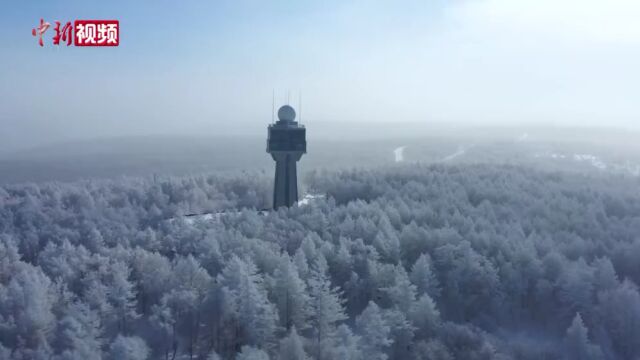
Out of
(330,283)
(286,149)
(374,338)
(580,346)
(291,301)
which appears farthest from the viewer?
(286,149)

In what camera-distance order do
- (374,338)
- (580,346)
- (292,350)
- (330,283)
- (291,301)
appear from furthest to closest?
(330,283) → (291,301) → (580,346) → (374,338) → (292,350)

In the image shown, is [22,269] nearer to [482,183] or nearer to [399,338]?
[399,338]

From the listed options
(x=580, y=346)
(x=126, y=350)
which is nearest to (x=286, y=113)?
(x=126, y=350)

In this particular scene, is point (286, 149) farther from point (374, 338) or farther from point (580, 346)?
point (580, 346)

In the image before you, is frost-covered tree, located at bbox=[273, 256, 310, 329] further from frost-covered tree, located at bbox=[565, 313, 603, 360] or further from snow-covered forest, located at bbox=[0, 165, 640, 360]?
frost-covered tree, located at bbox=[565, 313, 603, 360]

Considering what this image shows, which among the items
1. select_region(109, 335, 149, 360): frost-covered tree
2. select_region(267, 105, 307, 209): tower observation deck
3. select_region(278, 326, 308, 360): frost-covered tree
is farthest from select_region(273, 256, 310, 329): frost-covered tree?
select_region(267, 105, 307, 209): tower observation deck

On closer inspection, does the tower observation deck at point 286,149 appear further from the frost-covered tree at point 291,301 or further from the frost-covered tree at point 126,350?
the frost-covered tree at point 126,350

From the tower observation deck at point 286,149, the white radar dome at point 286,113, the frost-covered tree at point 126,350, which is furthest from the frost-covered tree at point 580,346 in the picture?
the white radar dome at point 286,113
